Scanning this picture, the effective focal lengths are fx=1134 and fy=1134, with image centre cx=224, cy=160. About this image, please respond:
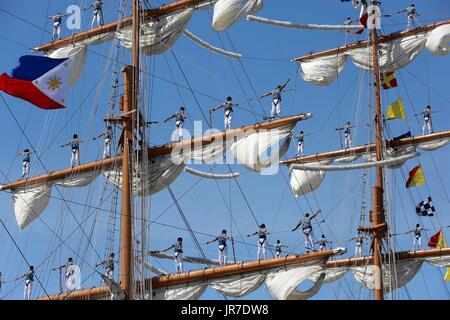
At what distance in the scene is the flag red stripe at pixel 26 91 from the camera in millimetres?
35344

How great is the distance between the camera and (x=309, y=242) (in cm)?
4309

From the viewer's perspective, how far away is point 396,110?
53375 millimetres

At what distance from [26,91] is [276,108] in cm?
1092

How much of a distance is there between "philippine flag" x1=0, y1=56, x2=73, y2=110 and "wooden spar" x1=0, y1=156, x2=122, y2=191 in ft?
16.9

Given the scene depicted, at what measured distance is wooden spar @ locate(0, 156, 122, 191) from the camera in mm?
42281

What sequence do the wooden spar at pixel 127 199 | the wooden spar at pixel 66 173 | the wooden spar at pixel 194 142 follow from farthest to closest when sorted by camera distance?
the wooden spar at pixel 66 173
the wooden spar at pixel 194 142
the wooden spar at pixel 127 199

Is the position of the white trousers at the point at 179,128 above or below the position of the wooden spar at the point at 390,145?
below

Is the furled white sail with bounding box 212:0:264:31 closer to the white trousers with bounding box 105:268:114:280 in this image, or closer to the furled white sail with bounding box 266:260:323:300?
the furled white sail with bounding box 266:260:323:300

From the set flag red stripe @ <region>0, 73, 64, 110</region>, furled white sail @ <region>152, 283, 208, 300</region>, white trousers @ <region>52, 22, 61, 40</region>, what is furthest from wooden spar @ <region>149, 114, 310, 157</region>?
white trousers @ <region>52, 22, 61, 40</region>

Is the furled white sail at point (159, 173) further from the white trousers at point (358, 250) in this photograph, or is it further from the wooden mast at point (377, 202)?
the white trousers at point (358, 250)

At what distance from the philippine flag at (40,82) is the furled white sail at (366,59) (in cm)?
1919

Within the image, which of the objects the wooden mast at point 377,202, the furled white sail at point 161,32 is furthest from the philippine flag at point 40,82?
the wooden mast at point 377,202

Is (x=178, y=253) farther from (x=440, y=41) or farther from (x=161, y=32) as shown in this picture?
(x=440, y=41)
